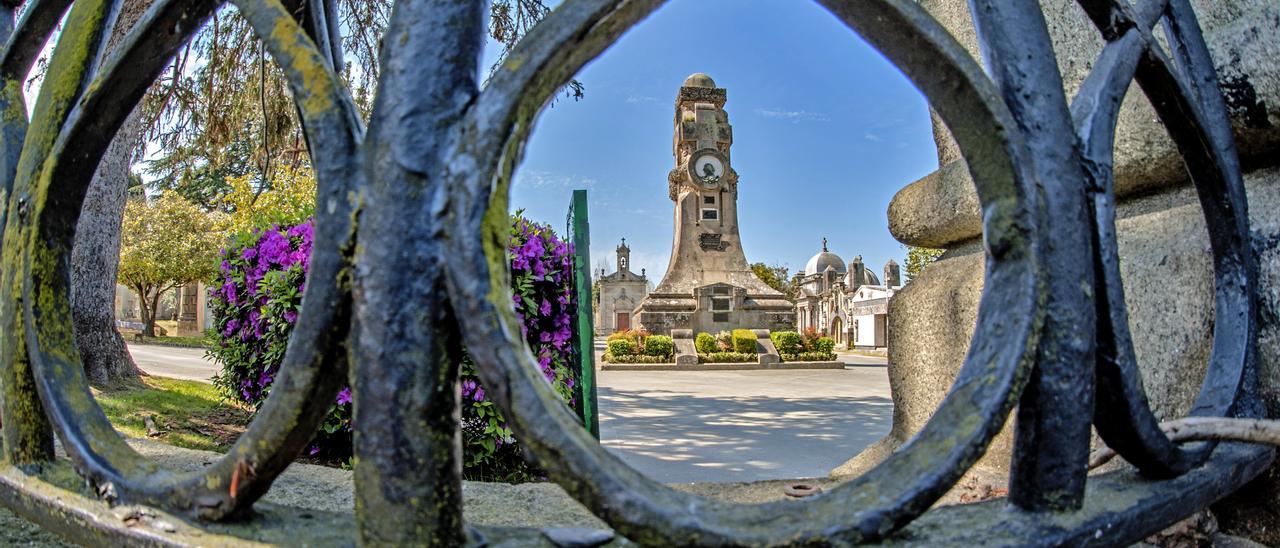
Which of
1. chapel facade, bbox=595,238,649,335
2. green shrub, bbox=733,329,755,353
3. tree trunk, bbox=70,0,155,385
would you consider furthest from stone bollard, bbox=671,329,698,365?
chapel facade, bbox=595,238,649,335

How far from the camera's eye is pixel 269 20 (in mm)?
571

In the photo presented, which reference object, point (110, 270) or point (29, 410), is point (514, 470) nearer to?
point (29, 410)

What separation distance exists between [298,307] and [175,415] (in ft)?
8.07

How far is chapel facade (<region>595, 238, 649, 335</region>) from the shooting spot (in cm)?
5078

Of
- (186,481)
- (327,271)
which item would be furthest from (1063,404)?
(186,481)

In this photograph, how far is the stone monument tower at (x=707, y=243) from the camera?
20750 mm

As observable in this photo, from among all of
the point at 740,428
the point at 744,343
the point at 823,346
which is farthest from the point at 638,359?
the point at 740,428

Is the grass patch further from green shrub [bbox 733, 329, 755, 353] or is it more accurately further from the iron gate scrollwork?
green shrub [bbox 733, 329, 755, 353]

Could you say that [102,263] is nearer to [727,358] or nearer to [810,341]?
[727,358]

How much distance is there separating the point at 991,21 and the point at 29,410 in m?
1.01

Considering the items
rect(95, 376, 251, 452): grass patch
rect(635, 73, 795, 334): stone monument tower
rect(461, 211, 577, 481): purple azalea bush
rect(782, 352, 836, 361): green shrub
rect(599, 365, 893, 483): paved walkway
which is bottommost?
rect(782, 352, 836, 361): green shrub

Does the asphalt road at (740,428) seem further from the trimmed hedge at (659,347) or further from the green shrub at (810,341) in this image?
the green shrub at (810,341)

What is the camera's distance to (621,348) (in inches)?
651

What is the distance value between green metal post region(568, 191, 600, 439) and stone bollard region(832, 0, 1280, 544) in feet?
7.32
